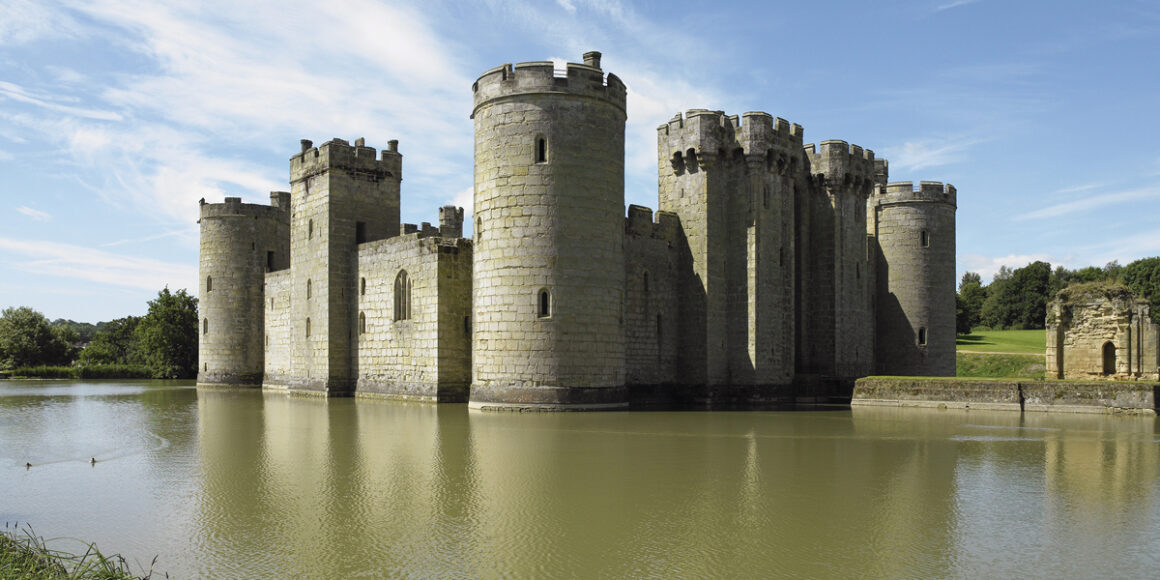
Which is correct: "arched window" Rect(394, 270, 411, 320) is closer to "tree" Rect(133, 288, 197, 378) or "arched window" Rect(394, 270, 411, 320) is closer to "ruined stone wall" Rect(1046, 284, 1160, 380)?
"ruined stone wall" Rect(1046, 284, 1160, 380)

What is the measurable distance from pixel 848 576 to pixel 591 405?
1530cm

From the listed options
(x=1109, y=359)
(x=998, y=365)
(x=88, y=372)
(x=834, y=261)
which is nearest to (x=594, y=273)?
(x=834, y=261)

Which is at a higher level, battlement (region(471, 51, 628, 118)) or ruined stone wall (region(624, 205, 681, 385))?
battlement (region(471, 51, 628, 118))

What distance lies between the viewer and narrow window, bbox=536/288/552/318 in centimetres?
2193

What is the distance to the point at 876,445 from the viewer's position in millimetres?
15438

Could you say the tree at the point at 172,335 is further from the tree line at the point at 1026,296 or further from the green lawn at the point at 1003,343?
the tree line at the point at 1026,296

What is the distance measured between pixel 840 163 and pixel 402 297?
15.7 meters

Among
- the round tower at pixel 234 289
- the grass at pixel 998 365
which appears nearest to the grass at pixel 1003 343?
the grass at pixel 998 365

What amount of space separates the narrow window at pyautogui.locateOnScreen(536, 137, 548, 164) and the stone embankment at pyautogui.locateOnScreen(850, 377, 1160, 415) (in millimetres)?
12354

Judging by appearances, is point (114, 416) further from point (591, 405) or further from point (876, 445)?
point (876, 445)

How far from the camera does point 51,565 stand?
6.38 metres

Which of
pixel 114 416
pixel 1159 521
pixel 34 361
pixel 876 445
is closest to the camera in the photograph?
pixel 1159 521

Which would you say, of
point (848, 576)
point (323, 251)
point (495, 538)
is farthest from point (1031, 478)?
point (323, 251)

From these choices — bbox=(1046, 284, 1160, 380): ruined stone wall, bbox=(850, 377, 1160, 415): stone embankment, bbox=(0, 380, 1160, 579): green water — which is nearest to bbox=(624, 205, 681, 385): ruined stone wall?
bbox=(850, 377, 1160, 415): stone embankment
